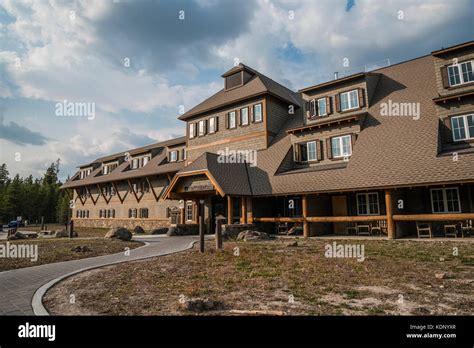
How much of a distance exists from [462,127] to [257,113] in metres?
14.2

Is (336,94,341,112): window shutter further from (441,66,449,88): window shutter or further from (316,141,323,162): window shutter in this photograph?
(441,66,449,88): window shutter

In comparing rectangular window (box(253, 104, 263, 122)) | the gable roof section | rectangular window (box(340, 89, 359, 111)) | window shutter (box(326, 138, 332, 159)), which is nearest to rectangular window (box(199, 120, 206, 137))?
the gable roof section

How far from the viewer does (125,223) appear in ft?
124

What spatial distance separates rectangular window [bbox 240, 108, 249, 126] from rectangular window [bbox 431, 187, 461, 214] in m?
14.9

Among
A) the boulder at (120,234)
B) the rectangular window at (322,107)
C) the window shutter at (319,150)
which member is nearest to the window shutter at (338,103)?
the rectangular window at (322,107)

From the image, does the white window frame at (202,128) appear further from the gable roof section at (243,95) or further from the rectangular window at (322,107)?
the rectangular window at (322,107)

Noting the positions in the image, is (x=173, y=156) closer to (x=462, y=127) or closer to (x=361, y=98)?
(x=361, y=98)

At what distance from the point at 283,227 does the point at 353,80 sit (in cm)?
1183

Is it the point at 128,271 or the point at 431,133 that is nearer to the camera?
the point at 128,271

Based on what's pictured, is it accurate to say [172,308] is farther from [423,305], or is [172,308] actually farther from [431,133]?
[431,133]

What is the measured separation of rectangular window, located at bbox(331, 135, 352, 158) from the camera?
20.1 meters

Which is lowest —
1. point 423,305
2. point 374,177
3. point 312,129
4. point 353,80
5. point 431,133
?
point 423,305

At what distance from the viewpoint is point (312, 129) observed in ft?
71.8
